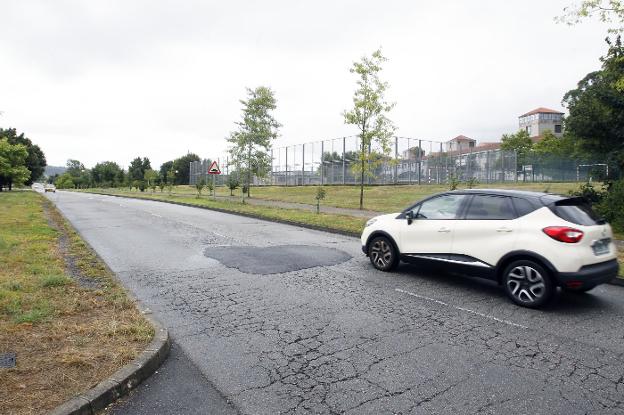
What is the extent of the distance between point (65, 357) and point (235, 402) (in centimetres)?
165

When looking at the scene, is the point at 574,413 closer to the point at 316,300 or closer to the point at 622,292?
the point at 316,300

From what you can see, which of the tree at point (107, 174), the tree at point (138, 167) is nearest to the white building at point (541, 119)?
the tree at point (138, 167)

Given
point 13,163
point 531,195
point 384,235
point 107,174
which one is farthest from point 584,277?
point 107,174

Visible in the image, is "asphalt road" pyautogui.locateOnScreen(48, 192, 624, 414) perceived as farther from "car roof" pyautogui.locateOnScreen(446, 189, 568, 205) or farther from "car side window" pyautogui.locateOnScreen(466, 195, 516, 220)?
"car roof" pyautogui.locateOnScreen(446, 189, 568, 205)

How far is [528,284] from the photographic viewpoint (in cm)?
544

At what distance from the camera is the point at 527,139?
61656mm

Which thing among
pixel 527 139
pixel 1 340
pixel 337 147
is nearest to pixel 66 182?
pixel 337 147

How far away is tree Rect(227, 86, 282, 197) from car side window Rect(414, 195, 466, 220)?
23.8 m

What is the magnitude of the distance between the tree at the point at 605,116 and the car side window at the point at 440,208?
896cm

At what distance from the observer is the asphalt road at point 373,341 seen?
10.4 feet

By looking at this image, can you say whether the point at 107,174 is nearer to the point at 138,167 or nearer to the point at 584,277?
the point at 138,167

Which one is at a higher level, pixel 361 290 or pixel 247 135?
pixel 247 135

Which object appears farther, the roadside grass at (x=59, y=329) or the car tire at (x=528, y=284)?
the car tire at (x=528, y=284)

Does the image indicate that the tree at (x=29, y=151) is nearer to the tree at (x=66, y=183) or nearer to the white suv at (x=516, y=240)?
the tree at (x=66, y=183)
